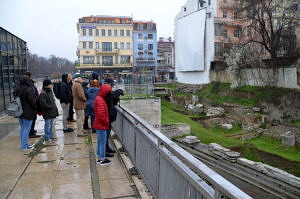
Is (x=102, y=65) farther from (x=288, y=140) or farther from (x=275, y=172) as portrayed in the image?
(x=275, y=172)

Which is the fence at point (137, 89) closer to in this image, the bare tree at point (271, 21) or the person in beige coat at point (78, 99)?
the person in beige coat at point (78, 99)

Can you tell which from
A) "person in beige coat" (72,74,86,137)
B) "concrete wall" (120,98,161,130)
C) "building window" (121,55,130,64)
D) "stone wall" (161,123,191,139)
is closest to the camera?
"person in beige coat" (72,74,86,137)

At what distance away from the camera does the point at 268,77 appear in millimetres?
26484

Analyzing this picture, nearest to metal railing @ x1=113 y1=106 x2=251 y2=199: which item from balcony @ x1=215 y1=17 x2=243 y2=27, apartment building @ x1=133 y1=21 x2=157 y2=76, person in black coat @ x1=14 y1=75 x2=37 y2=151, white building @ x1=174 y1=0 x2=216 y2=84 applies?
person in black coat @ x1=14 y1=75 x2=37 y2=151

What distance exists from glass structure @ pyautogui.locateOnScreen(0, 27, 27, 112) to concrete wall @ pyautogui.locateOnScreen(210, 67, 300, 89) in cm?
2416

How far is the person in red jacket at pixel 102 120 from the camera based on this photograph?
191 inches

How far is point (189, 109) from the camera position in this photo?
31453 mm

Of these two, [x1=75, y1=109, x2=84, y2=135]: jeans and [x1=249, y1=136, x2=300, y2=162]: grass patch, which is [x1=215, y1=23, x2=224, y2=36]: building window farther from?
[x1=75, y1=109, x2=84, y2=135]: jeans

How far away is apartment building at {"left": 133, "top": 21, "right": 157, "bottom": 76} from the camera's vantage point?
177ft

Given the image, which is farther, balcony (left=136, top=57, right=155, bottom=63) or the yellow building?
balcony (left=136, top=57, right=155, bottom=63)

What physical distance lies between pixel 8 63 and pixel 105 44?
39769 mm

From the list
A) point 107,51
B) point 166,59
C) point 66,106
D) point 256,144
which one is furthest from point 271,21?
point 166,59

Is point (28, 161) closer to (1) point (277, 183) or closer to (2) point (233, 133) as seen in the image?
(1) point (277, 183)

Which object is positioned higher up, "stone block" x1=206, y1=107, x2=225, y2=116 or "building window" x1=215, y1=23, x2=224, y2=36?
"building window" x1=215, y1=23, x2=224, y2=36
